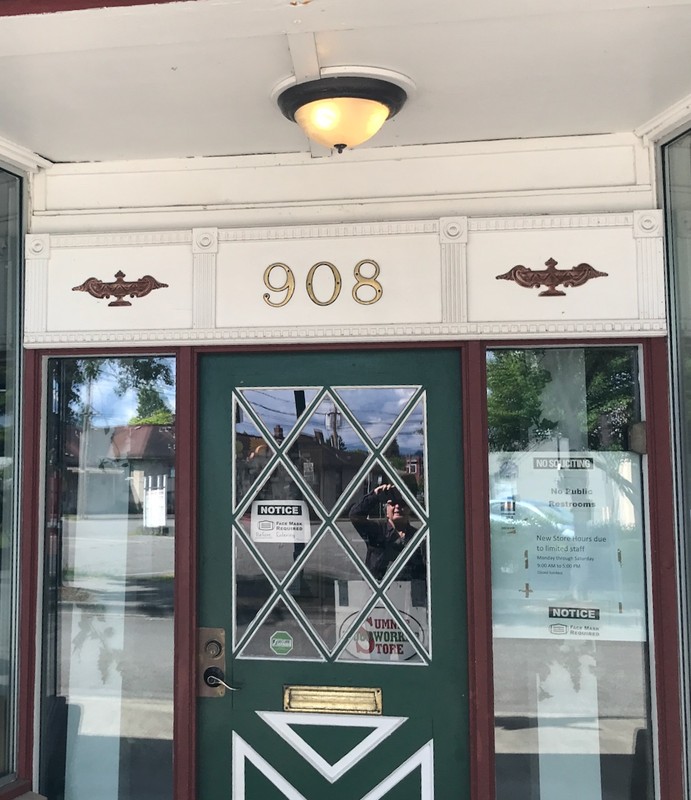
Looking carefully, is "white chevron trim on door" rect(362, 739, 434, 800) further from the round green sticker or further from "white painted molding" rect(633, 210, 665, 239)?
"white painted molding" rect(633, 210, 665, 239)

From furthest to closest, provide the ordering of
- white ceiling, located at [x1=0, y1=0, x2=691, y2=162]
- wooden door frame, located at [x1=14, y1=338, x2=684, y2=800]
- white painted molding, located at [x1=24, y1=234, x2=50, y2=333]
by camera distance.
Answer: white painted molding, located at [x1=24, y1=234, x2=50, y2=333] < wooden door frame, located at [x1=14, y1=338, x2=684, y2=800] < white ceiling, located at [x1=0, y1=0, x2=691, y2=162]

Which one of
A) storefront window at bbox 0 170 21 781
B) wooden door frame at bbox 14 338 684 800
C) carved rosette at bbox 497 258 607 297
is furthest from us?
storefront window at bbox 0 170 21 781

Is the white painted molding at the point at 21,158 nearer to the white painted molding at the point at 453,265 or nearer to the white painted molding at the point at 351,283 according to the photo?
the white painted molding at the point at 351,283

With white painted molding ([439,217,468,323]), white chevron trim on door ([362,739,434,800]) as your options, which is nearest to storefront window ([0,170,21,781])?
white chevron trim on door ([362,739,434,800])

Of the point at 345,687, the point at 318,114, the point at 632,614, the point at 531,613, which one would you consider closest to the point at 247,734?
the point at 345,687

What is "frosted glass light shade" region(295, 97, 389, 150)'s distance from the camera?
2.38 m

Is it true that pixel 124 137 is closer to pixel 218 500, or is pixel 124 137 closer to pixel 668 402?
pixel 218 500

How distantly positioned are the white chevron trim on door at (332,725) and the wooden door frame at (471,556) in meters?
0.31

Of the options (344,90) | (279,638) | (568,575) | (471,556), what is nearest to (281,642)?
(279,638)

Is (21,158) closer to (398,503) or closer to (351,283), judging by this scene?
(351,283)

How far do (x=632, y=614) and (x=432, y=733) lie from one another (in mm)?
858

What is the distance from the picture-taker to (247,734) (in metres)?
2.91

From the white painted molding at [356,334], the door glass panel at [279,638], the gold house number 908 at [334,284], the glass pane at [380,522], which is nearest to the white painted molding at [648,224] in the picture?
the white painted molding at [356,334]

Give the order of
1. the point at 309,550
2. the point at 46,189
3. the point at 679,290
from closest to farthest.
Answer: the point at 679,290 < the point at 309,550 < the point at 46,189
